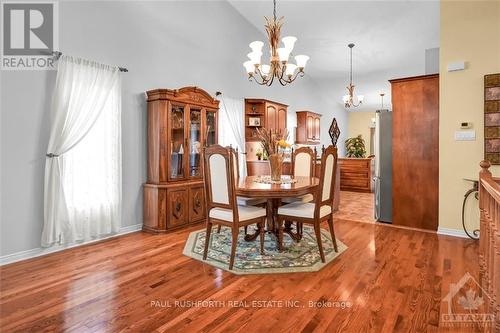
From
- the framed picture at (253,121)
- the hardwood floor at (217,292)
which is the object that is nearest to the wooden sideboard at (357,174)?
the framed picture at (253,121)

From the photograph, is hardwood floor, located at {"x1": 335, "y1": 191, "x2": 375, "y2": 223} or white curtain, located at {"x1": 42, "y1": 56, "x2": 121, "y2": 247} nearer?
white curtain, located at {"x1": 42, "y1": 56, "x2": 121, "y2": 247}

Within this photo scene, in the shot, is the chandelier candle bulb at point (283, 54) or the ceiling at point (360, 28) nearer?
the chandelier candle bulb at point (283, 54)

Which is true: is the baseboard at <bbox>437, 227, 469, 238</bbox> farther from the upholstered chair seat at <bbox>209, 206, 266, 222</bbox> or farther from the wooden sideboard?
the wooden sideboard

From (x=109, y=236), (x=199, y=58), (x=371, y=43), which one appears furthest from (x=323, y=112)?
(x=109, y=236)

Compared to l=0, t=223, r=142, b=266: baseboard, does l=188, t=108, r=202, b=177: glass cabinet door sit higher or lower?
higher

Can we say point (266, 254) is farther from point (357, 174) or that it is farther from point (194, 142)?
point (357, 174)

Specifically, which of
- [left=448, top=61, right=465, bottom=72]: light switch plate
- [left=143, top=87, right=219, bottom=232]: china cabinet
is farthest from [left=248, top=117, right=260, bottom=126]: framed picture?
[left=448, top=61, right=465, bottom=72]: light switch plate

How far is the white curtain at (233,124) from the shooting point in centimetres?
523

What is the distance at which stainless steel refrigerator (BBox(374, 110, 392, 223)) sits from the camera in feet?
14.5

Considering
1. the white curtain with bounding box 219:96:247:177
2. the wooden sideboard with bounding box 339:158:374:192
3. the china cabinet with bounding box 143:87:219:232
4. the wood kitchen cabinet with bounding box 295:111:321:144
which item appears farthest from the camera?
→ the wood kitchen cabinet with bounding box 295:111:321:144

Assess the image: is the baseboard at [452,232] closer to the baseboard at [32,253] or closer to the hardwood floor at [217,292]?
the hardwood floor at [217,292]

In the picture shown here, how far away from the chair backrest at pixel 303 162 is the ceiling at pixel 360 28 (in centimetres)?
251

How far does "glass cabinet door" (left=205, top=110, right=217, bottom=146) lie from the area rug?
1584mm

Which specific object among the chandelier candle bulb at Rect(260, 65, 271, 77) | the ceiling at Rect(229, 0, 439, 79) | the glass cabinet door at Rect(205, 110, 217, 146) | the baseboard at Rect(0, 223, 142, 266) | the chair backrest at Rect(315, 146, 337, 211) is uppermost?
the ceiling at Rect(229, 0, 439, 79)
